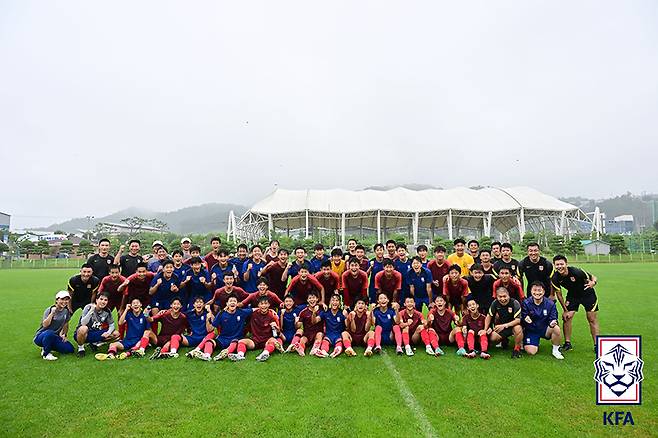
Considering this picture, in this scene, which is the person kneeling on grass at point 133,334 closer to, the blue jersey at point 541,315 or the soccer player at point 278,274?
the soccer player at point 278,274

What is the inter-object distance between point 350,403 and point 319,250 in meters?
3.78

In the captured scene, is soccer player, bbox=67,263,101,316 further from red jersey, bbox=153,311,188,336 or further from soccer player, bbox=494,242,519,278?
soccer player, bbox=494,242,519,278

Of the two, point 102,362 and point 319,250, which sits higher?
point 319,250

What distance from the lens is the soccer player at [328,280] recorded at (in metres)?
6.93

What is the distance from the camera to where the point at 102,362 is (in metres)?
5.68

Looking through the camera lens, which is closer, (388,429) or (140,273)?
(388,429)

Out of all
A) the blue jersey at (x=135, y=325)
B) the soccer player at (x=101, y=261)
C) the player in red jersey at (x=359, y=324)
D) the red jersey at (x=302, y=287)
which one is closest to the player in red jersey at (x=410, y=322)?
the player in red jersey at (x=359, y=324)

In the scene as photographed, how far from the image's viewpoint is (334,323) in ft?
20.9

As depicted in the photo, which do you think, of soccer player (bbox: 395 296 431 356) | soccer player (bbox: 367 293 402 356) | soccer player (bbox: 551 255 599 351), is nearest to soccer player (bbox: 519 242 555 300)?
soccer player (bbox: 551 255 599 351)

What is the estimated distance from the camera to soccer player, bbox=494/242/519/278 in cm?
682

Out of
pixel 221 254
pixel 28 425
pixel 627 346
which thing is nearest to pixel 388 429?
pixel 627 346

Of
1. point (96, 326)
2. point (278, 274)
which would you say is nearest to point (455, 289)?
point (278, 274)

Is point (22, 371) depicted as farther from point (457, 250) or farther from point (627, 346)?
point (627, 346)

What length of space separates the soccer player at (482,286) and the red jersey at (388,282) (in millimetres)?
1236
